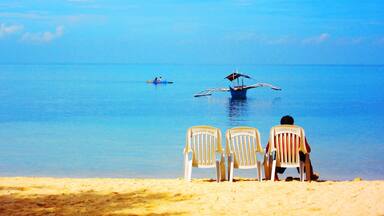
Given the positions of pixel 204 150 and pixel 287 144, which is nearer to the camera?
pixel 287 144

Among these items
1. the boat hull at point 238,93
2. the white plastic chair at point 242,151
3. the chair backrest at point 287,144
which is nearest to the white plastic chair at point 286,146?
the chair backrest at point 287,144

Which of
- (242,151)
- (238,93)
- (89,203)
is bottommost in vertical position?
(89,203)

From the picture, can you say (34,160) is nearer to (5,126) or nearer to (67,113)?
(5,126)

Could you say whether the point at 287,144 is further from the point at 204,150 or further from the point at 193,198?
the point at 193,198

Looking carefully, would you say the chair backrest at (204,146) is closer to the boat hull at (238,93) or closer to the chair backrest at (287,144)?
the chair backrest at (287,144)

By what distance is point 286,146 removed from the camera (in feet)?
29.3

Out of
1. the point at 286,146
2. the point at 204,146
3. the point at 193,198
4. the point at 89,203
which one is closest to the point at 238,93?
the point at 204,146

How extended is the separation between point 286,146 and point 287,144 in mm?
34

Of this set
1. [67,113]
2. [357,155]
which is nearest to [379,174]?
[357,155]

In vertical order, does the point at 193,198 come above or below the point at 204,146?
below

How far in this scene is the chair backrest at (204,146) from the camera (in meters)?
9.08

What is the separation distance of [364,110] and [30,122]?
22599 mm

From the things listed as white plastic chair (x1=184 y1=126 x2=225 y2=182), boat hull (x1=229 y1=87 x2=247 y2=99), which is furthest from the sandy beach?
boat hull (x1=229 y1=87 x2=247 y2=99)

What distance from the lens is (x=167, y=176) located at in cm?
1306
